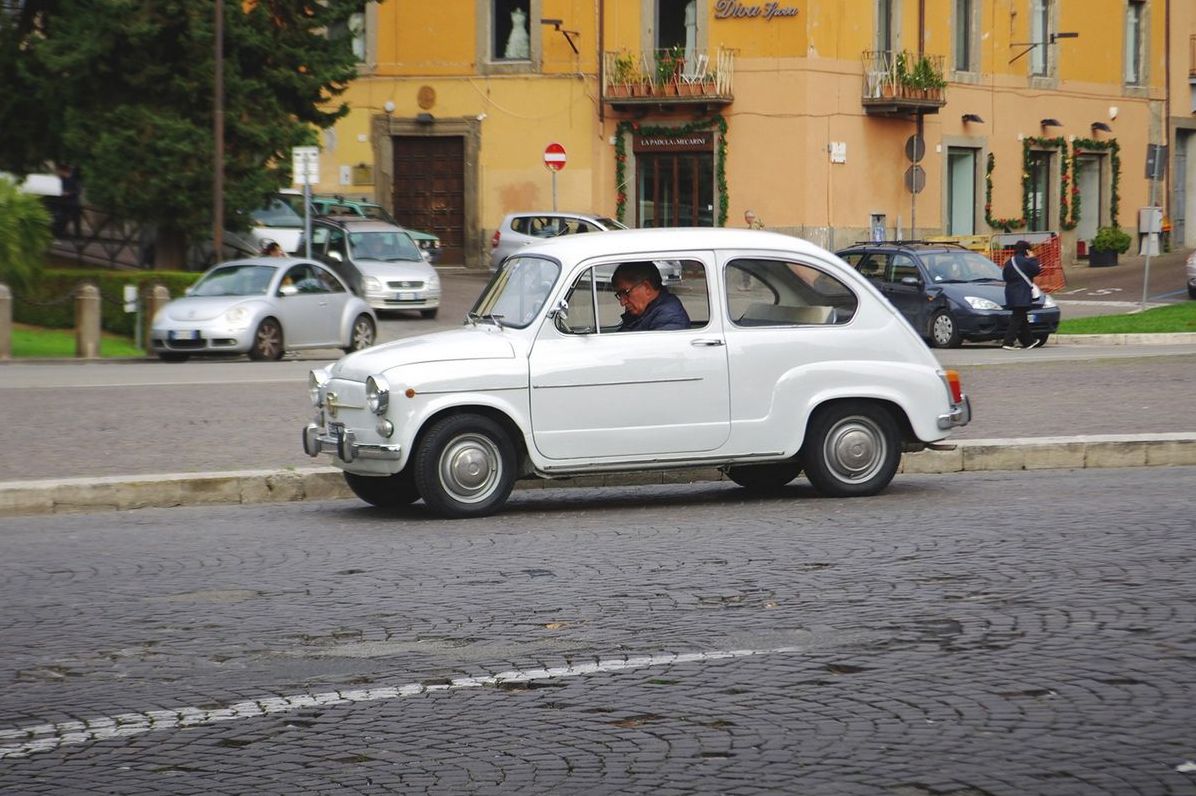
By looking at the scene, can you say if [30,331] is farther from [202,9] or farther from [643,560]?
[643,560]

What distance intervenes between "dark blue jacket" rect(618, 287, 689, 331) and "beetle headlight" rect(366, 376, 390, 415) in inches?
57.2

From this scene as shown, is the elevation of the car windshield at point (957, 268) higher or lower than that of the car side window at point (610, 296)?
higher

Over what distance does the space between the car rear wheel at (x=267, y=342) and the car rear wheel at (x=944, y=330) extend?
999cm

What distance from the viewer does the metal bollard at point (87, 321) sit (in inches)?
1053

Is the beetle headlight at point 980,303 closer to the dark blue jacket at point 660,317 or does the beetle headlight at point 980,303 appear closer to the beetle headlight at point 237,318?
the beetle headlight at point 237,318

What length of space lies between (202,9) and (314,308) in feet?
25.8

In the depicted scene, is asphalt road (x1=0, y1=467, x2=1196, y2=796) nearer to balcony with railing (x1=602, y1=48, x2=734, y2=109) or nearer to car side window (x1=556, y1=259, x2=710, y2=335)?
car side window (x1=556, y1=259, x2=710, y2=335)

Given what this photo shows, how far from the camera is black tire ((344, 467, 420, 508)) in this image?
37.2 feet

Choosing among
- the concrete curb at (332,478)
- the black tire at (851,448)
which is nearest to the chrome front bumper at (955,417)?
the black tire at (851,448)

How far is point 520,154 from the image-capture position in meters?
46.5

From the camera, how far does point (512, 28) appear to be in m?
46.5

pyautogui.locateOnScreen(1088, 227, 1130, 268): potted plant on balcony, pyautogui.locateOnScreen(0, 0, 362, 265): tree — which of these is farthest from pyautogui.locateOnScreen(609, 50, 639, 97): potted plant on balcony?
pyautogui.locateOnScreen(1088, 227, 1130, 268): potted plant on balcony

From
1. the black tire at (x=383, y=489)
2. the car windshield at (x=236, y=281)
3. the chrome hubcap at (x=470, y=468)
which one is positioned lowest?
the black tire at (x=383, y=489)

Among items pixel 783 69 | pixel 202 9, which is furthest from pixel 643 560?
pixel 783 69
